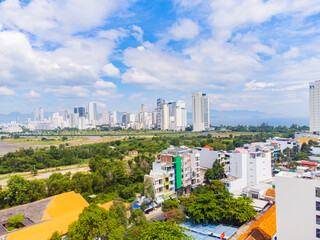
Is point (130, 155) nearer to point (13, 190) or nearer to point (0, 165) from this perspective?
point (0, 165)

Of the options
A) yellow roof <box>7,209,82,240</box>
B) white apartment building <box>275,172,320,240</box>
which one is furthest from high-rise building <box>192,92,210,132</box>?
yellow roof <box>7,209,82,240</box>

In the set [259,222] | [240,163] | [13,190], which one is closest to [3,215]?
[13,190]

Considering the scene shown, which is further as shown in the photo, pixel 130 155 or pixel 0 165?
pixel 130 155

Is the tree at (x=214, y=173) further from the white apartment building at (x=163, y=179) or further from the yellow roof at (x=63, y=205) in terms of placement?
the yellow roof at (x=63, y=205)

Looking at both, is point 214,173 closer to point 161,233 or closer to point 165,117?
point 161,233

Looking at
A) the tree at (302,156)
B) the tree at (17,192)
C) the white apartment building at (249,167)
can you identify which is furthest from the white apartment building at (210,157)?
the tree at (17,192)

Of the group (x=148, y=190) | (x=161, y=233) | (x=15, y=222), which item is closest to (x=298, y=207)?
(x=161, y=233)

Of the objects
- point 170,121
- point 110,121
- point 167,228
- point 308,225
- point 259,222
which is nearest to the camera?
point 308,225
